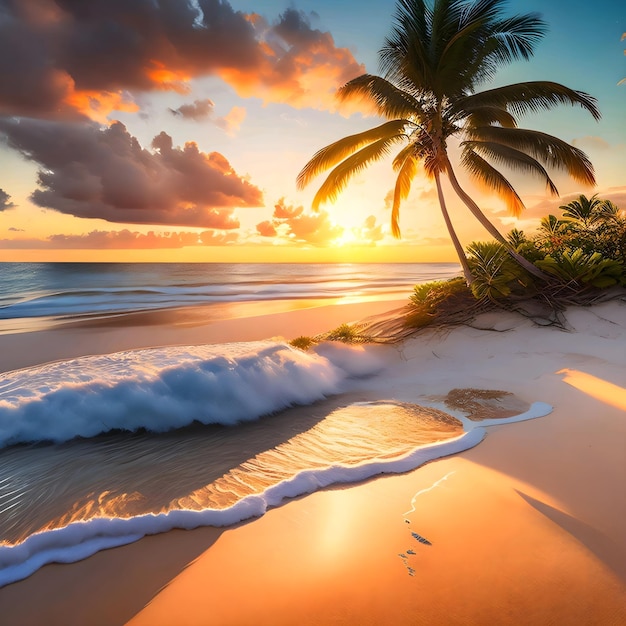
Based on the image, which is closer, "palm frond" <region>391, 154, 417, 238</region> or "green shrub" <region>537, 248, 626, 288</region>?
"green shrub" <region>537, 248, 626, 288</region>

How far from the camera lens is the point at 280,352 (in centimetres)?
574

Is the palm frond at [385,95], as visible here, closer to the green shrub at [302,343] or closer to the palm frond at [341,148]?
the palm frond at [341,148]

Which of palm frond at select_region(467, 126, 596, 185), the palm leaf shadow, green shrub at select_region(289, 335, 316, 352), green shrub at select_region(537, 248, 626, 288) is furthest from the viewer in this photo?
palm frond at select_region(467, 126, 596, 185)

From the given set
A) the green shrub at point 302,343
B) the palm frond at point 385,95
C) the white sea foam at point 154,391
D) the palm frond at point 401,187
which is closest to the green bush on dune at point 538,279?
the green shrub at point 302,343

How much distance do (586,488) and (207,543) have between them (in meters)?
2.58

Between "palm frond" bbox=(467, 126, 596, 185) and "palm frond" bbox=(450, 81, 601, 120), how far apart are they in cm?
65

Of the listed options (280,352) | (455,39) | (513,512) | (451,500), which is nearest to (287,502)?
(451,500)

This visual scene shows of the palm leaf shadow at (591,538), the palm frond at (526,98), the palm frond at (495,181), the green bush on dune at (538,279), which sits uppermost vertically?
the palm frond at (526,98)

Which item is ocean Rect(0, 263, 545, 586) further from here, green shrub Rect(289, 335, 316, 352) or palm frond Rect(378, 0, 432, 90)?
palm frond Rect(378, 0, 432, 90)

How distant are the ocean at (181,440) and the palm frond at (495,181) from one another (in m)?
6.75

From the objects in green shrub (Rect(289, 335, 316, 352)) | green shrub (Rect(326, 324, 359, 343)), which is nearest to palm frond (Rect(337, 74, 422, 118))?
green shrub (Rect(326, 324, 359, 343))

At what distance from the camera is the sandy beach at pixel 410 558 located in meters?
1.72

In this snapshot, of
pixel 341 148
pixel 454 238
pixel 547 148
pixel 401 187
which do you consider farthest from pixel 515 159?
pixel 341 148

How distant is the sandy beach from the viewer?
5.64 feet
